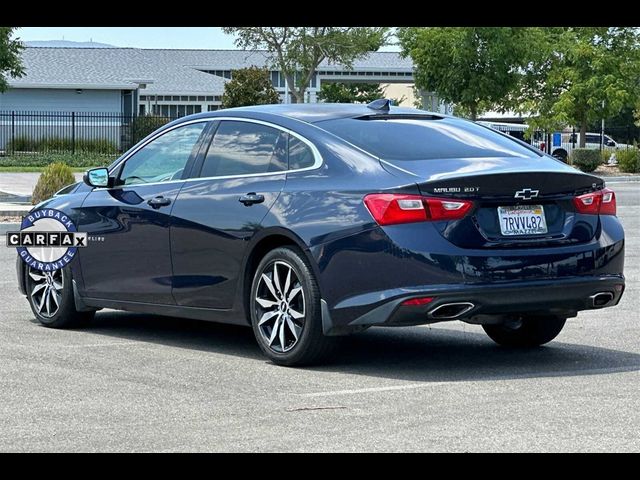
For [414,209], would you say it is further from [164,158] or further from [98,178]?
[98,178]

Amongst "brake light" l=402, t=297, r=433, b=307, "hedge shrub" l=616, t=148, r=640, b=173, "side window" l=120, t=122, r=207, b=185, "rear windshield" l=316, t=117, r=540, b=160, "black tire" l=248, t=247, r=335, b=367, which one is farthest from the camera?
"hedge shrub" l=616, t=148, r=640, b=173

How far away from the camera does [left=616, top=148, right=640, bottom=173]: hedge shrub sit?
50.5 meters

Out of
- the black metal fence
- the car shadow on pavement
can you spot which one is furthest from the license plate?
the black metal fence

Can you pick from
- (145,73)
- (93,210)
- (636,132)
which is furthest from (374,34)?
(93,210)

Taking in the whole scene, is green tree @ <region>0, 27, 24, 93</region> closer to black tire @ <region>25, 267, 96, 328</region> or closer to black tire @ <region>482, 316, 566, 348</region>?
black tire @ <region>25, 267, 96, 328</region>

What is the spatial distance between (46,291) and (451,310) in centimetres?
384

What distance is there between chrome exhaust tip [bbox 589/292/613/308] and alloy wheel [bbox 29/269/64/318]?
13.6ft

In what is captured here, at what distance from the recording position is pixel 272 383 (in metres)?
8.09

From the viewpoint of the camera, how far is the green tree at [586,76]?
174 ft

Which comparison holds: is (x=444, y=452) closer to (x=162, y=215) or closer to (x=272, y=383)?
(x=272, y=383)

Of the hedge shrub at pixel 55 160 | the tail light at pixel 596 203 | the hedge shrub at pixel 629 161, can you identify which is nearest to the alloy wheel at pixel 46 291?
the tail light at pixel 596 203

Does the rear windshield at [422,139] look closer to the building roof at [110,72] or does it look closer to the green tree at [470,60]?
the green tree at [470,60]

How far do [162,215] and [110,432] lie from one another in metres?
3.23

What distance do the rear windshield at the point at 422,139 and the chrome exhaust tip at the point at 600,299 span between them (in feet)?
3.47
